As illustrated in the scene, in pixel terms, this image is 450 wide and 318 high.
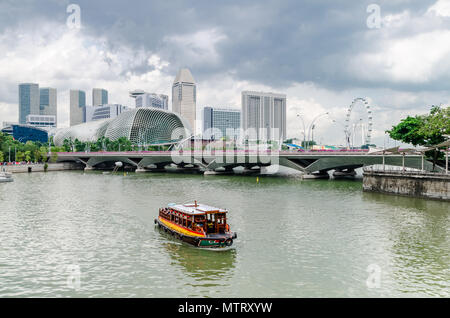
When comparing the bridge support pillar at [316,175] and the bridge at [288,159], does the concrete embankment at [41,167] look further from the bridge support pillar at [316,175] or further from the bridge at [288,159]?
the bridge support pillar at [316,175]

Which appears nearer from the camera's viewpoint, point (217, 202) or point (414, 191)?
point (217, 202)

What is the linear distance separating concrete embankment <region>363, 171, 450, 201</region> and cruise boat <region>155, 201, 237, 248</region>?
31.4m

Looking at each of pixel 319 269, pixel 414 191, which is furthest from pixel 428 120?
pixel 319 269

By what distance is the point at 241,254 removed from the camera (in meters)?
22.3

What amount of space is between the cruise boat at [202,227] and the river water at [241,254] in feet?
1.94

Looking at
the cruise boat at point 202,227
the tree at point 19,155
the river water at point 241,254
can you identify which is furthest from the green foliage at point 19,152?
the cruise boat at point 202,227

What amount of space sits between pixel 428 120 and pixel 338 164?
2054cm

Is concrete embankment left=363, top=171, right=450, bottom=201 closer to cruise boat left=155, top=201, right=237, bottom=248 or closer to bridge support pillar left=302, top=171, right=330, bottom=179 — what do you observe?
bridge support pillar left=302, top=171, right=330, bottom=179

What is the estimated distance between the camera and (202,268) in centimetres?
2008

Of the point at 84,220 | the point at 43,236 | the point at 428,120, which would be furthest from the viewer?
the point at 428,120

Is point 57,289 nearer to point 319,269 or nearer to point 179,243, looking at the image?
point 179,243

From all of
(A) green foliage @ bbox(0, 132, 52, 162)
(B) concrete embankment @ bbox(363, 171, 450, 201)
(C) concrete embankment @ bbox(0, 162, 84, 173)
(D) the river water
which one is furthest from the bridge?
(D) the river water

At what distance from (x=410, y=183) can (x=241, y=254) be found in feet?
113

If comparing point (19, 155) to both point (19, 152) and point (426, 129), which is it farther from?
point (426, 129)
